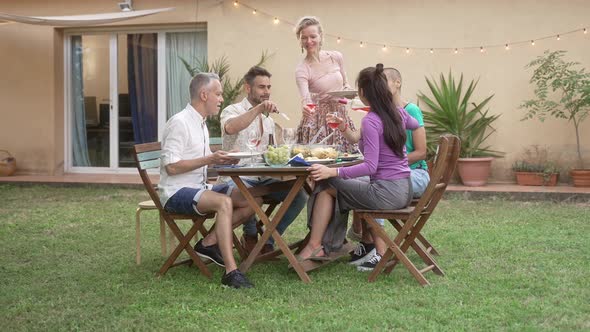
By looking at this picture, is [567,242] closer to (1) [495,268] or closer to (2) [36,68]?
(1) [495,268]

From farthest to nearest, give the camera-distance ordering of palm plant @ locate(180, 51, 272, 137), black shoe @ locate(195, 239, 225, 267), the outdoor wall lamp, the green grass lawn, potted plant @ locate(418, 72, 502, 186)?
the outdoor wall lamp → palm plant @ locate(180, 51, 272, 137) → potted plant @ locate(418, 72, 502, 186) → black shoe @ locate(195, 239, 225, 267) → the green grass lawn

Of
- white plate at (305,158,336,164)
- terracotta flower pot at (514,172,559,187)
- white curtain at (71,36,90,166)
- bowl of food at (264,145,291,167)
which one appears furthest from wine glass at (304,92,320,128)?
white curtain at (71,36,90,166)

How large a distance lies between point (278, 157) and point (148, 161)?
2.91ft

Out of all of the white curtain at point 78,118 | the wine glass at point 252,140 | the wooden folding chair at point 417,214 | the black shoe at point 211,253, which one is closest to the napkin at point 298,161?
the wine glass at point 252,140

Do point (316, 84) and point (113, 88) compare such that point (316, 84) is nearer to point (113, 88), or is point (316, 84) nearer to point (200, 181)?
point (200, 181)

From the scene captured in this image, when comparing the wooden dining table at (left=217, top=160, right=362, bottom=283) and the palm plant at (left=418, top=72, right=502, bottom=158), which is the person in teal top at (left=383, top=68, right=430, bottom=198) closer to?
the wooden dining table at (left=217, top=160, right=362, bottom=283)

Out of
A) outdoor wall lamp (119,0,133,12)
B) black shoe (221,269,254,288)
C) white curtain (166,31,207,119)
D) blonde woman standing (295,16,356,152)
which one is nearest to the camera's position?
black shoe (221,269,254,288)

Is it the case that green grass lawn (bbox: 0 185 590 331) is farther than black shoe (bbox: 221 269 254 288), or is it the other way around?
black shoe (bbox: 221 269 254 288)

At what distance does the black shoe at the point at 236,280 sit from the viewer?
421 centimetres

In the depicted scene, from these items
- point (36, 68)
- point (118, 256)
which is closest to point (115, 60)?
point (36, 68)

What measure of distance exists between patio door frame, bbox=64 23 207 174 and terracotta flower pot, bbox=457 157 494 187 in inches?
158

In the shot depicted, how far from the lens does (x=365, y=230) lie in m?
5.00

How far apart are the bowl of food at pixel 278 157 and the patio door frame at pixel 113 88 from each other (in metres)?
6.39

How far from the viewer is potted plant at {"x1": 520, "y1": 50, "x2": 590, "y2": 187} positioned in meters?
8.46
